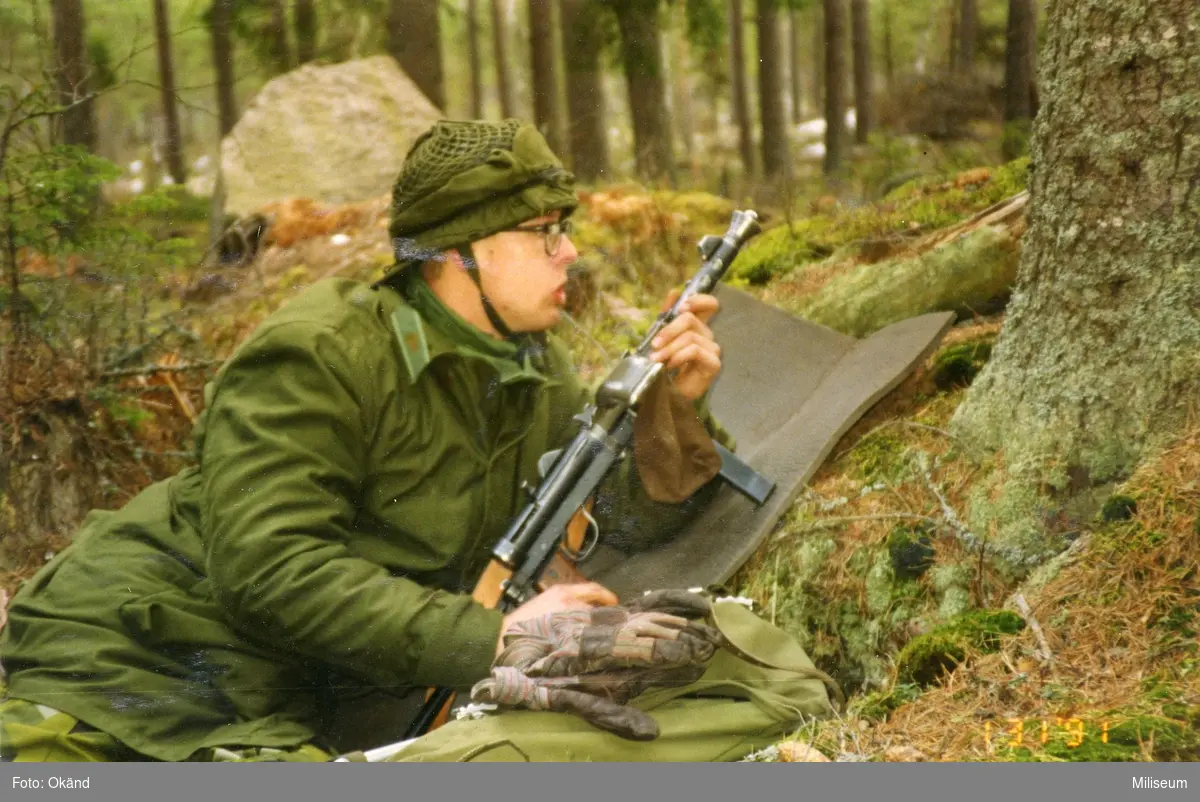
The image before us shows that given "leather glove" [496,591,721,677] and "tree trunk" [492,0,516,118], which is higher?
"tree trunk" [492,0,516,118]

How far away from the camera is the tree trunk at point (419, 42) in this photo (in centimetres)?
357

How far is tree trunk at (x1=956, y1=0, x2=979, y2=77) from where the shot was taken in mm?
3502

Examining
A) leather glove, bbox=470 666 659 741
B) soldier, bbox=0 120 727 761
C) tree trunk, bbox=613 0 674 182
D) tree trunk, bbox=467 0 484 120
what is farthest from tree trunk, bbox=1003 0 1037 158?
leather glove, bbox=470 666 659 741

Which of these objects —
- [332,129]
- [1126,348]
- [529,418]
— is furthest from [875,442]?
[332,129]

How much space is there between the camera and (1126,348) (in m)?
3.22

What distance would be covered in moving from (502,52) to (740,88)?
756 millimetres

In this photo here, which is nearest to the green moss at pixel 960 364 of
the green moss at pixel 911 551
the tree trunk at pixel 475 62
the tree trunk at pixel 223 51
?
the green moss at pixel 911 551

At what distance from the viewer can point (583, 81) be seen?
3541 mm

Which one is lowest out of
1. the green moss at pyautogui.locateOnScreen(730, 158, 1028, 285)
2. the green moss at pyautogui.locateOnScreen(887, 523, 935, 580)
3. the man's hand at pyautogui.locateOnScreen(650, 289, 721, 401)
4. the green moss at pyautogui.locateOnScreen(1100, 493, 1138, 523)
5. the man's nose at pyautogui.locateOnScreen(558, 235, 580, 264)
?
the green moss at pyautogui.locateOnScreen(887, 523, 935, 580)

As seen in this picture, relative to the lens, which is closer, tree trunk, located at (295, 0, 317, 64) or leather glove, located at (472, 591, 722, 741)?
leather glove, located at (472, 591, 722, 741)

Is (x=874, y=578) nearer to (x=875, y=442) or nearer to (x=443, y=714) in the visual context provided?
(x=875, y=442)

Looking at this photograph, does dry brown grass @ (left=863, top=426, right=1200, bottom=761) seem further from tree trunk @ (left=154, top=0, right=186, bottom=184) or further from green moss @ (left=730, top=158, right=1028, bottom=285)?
tree trunk @ (left=154, top=0, right=186, bottom=184)

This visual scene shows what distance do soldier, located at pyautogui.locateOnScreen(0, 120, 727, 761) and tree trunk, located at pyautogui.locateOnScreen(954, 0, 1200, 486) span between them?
3.26 feet
